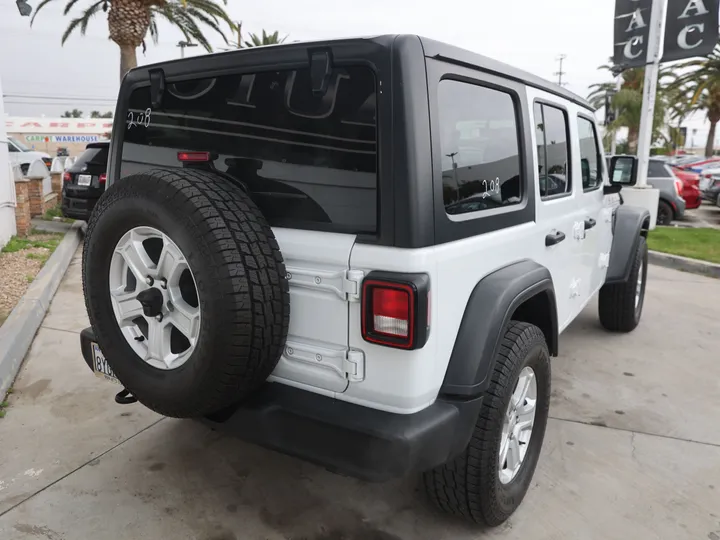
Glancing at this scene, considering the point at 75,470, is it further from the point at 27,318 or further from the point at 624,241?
the point at 624,241

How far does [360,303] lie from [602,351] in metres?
3.38

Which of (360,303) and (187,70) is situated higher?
(187,70)

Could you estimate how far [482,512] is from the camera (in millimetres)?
2297

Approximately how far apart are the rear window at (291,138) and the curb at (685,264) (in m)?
7.03

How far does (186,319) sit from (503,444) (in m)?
1.39

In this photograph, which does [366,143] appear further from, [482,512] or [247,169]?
[482,512]

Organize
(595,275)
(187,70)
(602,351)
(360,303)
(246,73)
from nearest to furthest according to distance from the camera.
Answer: (360,303) < (246,73) < (187,70) < (595,275) < (602,351)

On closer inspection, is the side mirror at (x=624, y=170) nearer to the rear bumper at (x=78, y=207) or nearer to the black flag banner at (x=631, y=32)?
the rear bumper at (x=78, y=207)

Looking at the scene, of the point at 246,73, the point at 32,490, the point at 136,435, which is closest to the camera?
the point at 246,73

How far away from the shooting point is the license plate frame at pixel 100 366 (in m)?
2.54

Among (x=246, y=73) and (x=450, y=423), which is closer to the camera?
(x=450, y=423)

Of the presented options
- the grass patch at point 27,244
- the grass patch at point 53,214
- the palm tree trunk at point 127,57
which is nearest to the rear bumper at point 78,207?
the grass patch at point 27,244

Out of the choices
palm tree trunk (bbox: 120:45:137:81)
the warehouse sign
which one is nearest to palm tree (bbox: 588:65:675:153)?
palm tree trunk (bbox: 120:45:137:81)

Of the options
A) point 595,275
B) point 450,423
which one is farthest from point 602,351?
point 450,423
